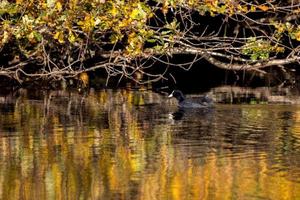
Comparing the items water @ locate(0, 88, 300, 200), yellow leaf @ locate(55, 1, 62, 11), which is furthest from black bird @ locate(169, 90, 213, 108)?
yellow leaf @ locate(55, 1, 62, 11)

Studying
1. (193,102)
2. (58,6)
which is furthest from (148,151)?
(193,102)

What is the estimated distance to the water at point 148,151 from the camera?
8.71 meters

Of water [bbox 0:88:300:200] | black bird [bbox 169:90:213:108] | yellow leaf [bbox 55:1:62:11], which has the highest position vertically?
yellow leaf [bbox 55:1:62:11]

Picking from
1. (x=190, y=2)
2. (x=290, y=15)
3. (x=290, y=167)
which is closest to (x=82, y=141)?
(x=290, y=167)

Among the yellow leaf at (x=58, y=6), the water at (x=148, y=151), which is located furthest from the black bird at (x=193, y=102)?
the yellow leaf at (x=58, y=6)

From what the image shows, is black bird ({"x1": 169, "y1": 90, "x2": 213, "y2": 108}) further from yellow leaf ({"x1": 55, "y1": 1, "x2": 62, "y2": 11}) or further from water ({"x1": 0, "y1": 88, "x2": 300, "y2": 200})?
yellow leaf ({"x1": 55, "y1": 1, "x2": 62, "y2": 11})

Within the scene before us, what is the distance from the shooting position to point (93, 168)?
965 cm

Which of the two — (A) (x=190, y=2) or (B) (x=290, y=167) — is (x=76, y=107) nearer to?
(A) (x=190, y=2)

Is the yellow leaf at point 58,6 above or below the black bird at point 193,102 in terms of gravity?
above

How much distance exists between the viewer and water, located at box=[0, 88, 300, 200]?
8.71 m

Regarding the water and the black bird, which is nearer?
the water

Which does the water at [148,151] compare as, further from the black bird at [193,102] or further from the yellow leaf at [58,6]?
the yellow leaf at [58,6]

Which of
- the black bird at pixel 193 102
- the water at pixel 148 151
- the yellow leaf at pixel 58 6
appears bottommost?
the water at pixel 148 151

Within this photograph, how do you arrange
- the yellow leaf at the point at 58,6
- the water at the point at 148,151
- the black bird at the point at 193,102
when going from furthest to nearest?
the black bird at the point at 193,102, the yellow leaf at the point at 58,6, the water at the point at 148,151
